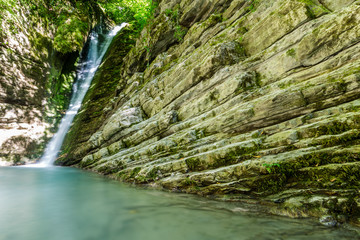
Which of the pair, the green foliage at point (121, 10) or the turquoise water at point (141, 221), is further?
the green foliage at point (121, 10)

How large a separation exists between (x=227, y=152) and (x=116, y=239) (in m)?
3.09

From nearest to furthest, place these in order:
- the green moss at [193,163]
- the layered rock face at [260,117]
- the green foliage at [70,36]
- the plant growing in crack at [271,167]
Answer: the layered rock face at [260,117], the plant growing in crack at [271,167], the green moss at [193,163], the green foliage at [70,36]

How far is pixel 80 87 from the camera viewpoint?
19.1m

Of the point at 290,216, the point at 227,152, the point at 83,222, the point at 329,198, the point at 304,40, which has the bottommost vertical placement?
the point at 290,216

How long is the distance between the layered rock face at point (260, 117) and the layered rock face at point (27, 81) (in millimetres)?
7119

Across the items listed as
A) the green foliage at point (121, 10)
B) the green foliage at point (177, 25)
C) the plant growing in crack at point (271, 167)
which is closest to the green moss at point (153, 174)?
the plant growing in crack at point (271, 167)

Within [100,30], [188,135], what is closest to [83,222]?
[188,135]

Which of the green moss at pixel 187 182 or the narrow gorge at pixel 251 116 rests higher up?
the narrow gorge at pixel 251 116

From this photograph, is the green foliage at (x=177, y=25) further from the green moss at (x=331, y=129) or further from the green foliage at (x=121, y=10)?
the green foliage at (x=121, y=10)

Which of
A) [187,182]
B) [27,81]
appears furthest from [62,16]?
[187,182]

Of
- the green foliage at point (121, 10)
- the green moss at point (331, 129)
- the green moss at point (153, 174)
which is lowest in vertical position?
the green moss at point (153, 174)

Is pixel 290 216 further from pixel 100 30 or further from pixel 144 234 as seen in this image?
pixel 100 30

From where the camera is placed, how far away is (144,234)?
8.37ft

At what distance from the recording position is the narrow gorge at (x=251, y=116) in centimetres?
315
